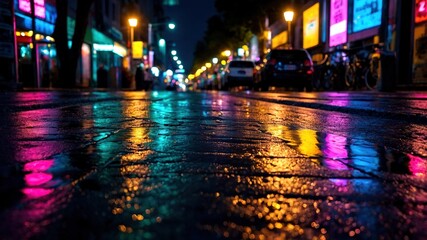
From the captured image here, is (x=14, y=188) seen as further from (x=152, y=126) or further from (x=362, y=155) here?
(x=152, y=126)

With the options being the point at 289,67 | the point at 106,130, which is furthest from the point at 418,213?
the point at 289,67

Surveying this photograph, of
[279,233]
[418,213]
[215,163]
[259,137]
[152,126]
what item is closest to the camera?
[279,233]

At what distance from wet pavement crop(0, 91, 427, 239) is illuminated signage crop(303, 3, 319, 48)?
29.0 meters

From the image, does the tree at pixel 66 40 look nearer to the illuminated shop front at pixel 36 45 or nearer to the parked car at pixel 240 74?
the illuminated shop front at pixel 36 45

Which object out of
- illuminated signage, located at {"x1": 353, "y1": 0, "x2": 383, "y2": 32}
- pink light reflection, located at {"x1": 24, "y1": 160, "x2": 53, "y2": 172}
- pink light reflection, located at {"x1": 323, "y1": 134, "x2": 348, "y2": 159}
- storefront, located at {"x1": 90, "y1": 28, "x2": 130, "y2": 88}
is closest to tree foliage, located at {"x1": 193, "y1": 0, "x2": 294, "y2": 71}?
storefront, located at {"x1": 90, "y1": 28, "x2": 130, "y2": 88}

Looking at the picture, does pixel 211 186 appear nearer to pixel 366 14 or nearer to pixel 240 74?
pixel 366 14

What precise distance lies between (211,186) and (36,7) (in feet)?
74.4

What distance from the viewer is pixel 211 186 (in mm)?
1830

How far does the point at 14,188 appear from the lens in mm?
1784

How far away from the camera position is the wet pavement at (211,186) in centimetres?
133

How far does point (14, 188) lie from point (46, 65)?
2463 cm

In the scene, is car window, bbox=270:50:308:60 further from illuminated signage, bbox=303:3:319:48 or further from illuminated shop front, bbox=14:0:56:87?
illuminated signage, bbox=303:3:319:48

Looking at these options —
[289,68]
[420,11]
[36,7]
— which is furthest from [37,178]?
[36,7]

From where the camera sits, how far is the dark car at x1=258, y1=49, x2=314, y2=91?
18750 mm
